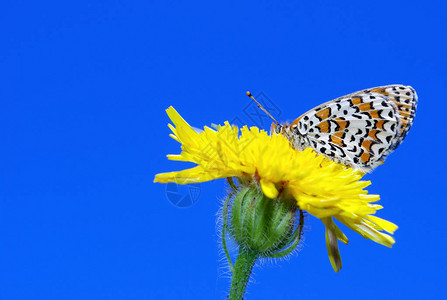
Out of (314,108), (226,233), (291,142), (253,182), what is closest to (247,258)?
(226,233)

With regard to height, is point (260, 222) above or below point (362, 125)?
below

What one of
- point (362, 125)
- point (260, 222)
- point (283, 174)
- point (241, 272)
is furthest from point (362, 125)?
point (241, 272)

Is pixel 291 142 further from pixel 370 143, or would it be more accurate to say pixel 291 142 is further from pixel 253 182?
pixel 370 143

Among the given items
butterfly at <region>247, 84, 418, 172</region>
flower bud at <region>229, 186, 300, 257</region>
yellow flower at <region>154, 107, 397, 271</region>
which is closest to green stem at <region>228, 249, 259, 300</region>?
flower bud at <region>229, 186, 300, 257</region>

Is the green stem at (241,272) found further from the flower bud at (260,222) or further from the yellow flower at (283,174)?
the yellow flower at (283,174)

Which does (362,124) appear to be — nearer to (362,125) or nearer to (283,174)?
(362,125)

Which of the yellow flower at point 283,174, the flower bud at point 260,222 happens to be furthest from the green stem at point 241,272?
the yellow flower at point 283,174

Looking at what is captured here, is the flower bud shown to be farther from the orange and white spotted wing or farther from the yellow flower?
the orange and white spotted wing
